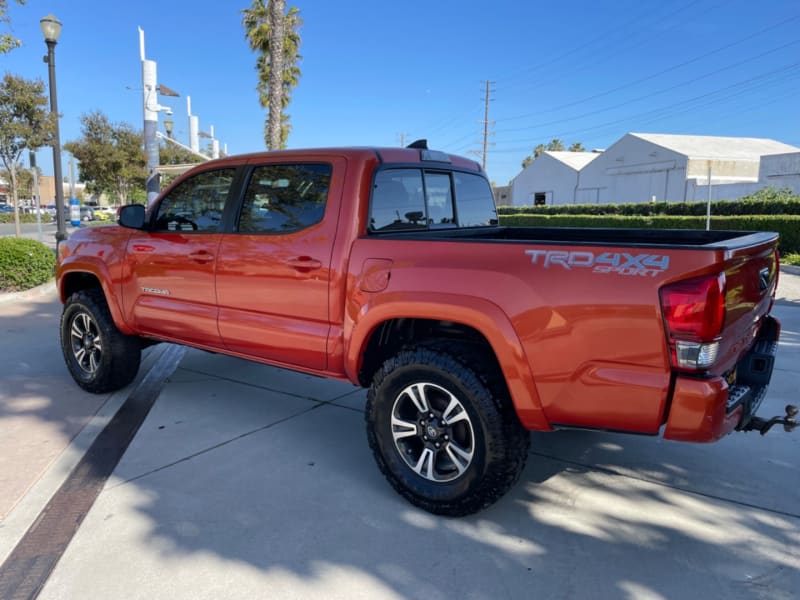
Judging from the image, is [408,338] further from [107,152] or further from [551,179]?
[551,179]

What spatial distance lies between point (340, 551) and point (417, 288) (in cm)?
131

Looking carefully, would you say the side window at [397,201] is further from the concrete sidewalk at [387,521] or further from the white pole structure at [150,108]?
the white pole structure at [150,108]

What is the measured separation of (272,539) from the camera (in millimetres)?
2855

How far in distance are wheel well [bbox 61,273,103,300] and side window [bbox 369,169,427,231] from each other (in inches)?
117

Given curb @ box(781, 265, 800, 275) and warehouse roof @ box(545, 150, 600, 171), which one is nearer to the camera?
curb @ box(781, 265, 800, 275)

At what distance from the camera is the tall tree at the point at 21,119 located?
12.1 meters

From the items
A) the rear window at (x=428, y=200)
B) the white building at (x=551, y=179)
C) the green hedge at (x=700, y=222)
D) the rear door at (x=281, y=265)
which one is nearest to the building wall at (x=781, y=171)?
the green hedge at (x=700, y=222)

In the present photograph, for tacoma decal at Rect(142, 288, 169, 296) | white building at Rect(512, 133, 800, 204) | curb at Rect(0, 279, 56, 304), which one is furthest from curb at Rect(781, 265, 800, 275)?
white building at Rect(512, 133, 800, 204)

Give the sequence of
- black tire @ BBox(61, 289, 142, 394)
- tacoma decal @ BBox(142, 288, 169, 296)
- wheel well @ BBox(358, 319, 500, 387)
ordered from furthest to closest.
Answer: black tire @ BBox(61, 289, 142, 394) < tacoma decal @ BBox(142, 288, 169, 296) < wheel well @ BBox(358, 319, 500, 387)

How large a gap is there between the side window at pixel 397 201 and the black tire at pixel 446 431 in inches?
33.1

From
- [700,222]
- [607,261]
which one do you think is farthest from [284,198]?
[700,222]

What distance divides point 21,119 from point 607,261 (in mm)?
14189

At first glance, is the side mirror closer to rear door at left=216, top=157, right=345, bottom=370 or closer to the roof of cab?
the roof of cab

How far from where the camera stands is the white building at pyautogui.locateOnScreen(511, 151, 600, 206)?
45188mm
